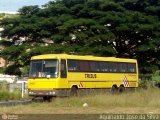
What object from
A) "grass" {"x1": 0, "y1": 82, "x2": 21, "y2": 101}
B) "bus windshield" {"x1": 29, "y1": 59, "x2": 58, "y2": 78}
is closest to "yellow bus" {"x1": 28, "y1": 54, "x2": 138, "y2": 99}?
"bus windshield" {"x1": 29, "y1": 59, "x2": 58, "y2": 78}

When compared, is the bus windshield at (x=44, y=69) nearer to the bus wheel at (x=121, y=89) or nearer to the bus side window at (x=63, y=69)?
the bus side window at (x=63, y=69)

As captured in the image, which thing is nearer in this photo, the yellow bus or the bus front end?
the bus front end

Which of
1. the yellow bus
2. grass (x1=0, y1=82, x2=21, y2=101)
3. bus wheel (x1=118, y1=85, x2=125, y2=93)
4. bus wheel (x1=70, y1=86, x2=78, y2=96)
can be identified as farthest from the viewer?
bus wheel (x1=118, y1=85, x2=125, y2=93)

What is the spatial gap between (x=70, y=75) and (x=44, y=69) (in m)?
1.84

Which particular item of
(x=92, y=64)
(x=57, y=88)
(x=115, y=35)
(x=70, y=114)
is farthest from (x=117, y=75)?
(x=70, y=114)

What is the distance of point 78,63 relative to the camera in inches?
1251

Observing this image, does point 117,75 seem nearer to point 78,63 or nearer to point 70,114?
point 78,63

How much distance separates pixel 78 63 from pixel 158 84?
1093 centimetres

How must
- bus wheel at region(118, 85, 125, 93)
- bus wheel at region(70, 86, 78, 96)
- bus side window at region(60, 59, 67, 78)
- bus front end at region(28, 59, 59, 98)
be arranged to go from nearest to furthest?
bus front end at region(28, 59, 59, 98) → bus side window at region(60, 59, 67, 78) → bus wheel at region(70, 86, 78, 96) → bus wheel at region(118, 85, 125, 93)

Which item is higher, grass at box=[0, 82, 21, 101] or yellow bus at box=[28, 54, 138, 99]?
yellow bus at box=[28, 54, 138, 99]

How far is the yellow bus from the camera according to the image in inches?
1153

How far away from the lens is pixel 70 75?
30.5m

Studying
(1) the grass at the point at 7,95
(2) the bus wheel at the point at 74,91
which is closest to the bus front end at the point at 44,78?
(2) the bus wheel at the point at 74,91

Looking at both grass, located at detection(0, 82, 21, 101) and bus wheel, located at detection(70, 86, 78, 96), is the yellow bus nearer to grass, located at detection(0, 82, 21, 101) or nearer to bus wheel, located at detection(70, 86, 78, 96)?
bus wheel, located at detection(70, 86, 78, 96)
